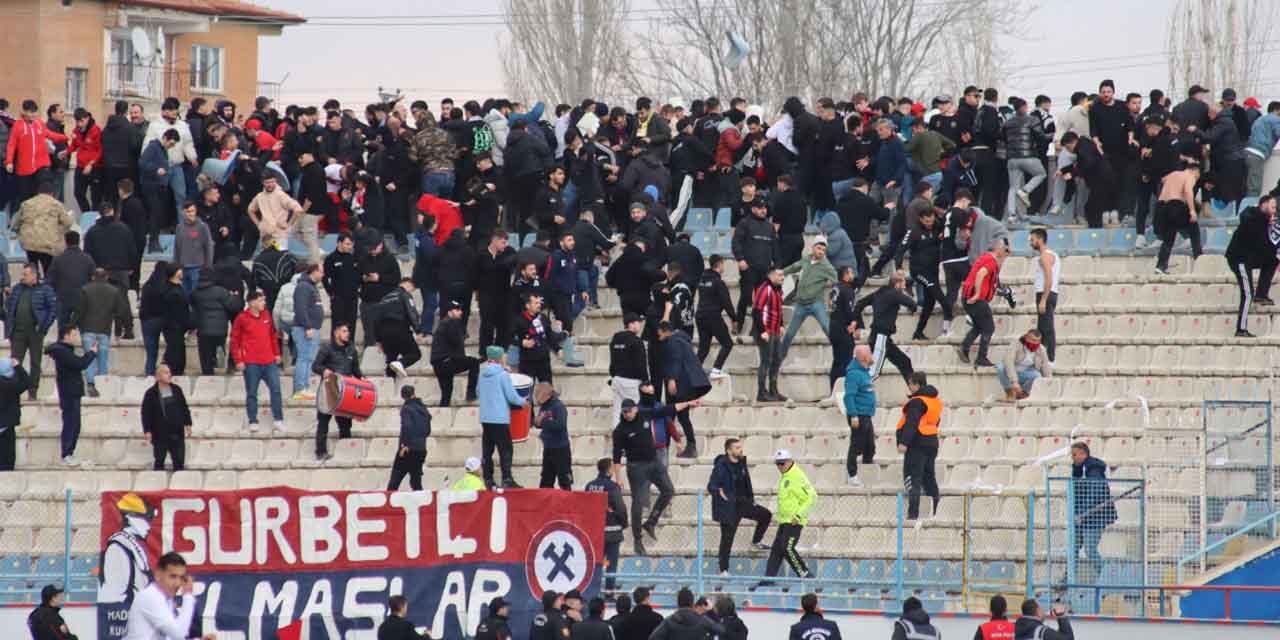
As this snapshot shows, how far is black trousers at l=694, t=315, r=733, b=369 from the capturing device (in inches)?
1044

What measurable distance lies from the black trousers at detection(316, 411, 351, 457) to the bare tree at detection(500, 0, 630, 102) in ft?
92.6

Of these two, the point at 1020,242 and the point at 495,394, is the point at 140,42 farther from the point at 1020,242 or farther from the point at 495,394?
the point at 495,394

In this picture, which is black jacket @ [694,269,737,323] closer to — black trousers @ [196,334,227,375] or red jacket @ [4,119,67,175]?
black trousers @ [196,334,227,375]

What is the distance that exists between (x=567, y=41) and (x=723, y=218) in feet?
79.9

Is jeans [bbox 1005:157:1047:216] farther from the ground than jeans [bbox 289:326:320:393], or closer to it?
farther from the ground

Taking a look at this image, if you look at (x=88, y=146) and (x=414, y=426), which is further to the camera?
(x=88, y=146)

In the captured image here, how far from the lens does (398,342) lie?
88.0 ft

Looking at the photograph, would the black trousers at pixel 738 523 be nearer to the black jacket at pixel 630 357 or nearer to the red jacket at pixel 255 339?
the black jacket at pixel 630 357

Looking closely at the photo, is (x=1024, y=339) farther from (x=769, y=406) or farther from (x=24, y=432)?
(x=24, y=432)

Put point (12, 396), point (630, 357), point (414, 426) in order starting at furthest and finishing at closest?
point (12, 396)
point (630, 357)
point (414, 426)

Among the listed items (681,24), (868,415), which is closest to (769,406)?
(868,415)

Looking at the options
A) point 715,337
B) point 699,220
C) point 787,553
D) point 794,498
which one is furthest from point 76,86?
point 787,553

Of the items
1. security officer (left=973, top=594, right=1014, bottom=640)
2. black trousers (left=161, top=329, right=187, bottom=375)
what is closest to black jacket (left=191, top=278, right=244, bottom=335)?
black trousers (left=161, top=329, right=187, bottom=375)

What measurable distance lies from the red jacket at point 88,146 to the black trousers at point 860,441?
35.0 feet
